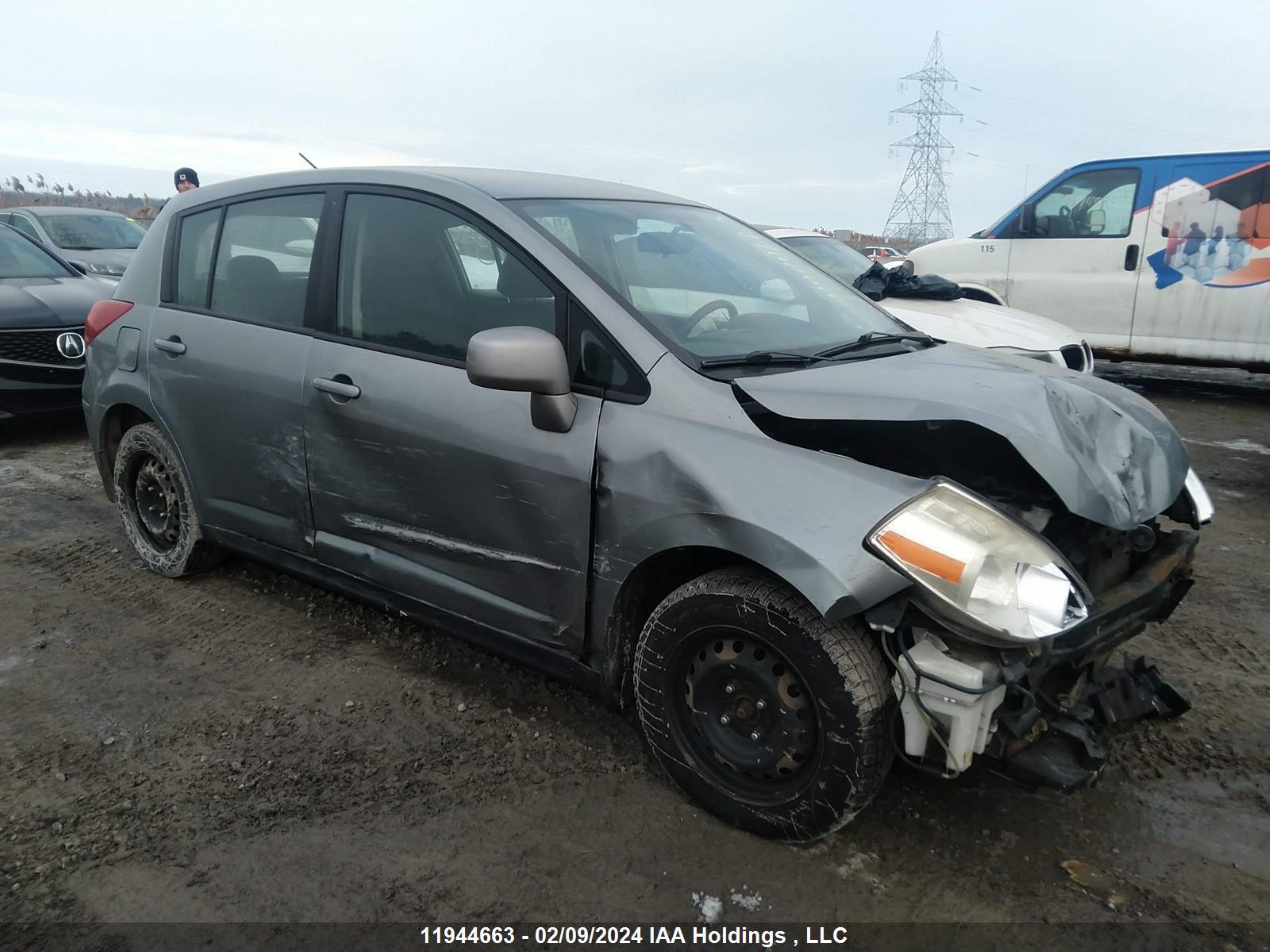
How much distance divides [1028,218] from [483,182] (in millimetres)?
7465

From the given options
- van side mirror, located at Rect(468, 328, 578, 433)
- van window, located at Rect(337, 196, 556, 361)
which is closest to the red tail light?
van window, located at Rect(337, 196, 556, 361)

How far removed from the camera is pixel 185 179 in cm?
1040

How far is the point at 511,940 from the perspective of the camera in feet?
6.90

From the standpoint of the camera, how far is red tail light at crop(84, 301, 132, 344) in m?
4.02

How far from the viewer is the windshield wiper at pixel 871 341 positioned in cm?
284

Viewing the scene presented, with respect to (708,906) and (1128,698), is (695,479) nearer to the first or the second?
(708,906)

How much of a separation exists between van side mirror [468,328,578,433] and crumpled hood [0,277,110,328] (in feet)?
18.4

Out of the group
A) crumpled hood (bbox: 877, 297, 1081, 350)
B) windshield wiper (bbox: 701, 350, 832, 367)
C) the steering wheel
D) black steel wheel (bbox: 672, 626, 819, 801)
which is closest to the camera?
black steel wheel (bbox: 672, 626, 819, 801)

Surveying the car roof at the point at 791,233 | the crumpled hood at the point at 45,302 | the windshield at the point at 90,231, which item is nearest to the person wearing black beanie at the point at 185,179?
the windshield at the point at 90,231

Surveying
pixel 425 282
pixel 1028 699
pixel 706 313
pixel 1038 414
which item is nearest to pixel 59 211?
pixel 425 282

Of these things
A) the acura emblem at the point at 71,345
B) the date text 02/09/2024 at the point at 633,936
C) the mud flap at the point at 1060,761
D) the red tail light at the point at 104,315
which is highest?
the red tail light at the point at 104,315

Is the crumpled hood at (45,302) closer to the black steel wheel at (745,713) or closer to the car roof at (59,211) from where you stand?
the car roof at (59,211)

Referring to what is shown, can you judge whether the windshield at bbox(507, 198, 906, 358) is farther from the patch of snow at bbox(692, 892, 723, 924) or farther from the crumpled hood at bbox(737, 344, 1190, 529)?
the patch of snow at bbox(692, 892, 723, 924)

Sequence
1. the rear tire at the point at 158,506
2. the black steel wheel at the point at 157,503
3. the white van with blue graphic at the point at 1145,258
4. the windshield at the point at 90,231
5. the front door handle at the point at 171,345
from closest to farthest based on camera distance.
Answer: the front door handle at the point at 171,345 → the rear tire at the point at 158,506 → the black steel wheel at the point at 157,503 → the white van with blue graphic at the point at 1145,258 → the windshield at the point at 90,231
